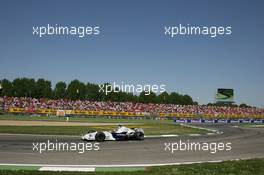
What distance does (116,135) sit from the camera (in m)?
26.4

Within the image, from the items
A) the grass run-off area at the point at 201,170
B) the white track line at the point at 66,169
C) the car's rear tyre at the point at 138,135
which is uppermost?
the car's rear tyre at the point at 138,135

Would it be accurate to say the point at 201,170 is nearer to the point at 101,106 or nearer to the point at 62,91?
the point at 101,106

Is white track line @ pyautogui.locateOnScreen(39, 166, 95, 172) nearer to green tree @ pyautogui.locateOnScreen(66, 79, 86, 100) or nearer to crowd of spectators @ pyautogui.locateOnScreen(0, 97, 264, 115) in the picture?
crowd of spectators @ pyautogui.locateOnScreen(0, 97, 264, 115)

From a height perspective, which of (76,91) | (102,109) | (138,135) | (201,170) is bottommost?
(201,170)

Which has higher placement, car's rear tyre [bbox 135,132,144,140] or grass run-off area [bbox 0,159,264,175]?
car's rear tyre [bbox 135,132,144,140]

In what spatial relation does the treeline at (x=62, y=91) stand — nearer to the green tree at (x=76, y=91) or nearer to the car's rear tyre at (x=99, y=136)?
the green tree at (x=76, y=91)

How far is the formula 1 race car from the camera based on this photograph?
25516 mm

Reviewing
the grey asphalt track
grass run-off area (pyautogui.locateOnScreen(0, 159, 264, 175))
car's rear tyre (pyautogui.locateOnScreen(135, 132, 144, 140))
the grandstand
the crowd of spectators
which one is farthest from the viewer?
the crowd of spectators

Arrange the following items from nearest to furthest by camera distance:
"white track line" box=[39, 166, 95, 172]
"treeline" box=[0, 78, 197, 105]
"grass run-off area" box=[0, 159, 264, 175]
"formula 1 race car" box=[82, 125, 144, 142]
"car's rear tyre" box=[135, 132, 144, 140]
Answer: "grass run-off area" box=[0, 159, 264, 175], "white track line" box=[39, 166, 95, 172], "formula 1 race car" box=[82, 125, 144, 142], "car's rear tyre" box=[135, 132, 144, 140], "treeline" box=[0, 78, 197, 105]

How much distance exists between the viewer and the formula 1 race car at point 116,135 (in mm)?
25516

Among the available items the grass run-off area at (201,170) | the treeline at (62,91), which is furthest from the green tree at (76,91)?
the grass run-off area at (201,170)

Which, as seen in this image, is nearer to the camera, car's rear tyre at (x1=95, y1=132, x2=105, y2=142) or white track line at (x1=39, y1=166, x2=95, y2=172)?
white track line at (x1=39, y1=166, x2=95, y2=172)

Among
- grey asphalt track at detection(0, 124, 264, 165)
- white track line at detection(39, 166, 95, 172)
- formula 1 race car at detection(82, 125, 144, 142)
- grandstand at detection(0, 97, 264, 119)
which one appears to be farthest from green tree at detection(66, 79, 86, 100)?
white track line at detection(39, 166, 95, 172)

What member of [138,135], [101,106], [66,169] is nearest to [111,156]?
[66,169]
